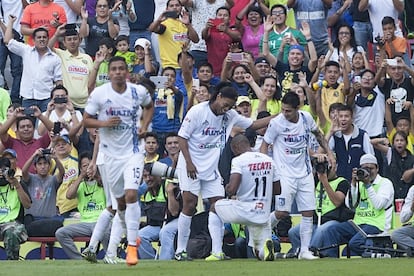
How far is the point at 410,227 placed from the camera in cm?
1961

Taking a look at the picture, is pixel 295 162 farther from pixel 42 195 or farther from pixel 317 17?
pixel 317 17

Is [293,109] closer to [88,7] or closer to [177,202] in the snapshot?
[177,202]

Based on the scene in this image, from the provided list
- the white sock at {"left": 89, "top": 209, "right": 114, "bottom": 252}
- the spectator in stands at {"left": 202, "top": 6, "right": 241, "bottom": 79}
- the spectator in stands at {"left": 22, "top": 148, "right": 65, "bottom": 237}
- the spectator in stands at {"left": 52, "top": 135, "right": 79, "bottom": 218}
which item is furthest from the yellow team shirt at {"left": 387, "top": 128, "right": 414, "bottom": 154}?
the white sock at {"left": 89, "top": 209, "right": 114, "bottom": 252}

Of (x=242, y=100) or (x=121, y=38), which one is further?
(x=121, y=38)

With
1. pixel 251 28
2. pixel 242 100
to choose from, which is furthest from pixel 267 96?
pixel 251 28

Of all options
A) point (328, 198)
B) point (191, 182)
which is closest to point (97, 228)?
point (191, 182)

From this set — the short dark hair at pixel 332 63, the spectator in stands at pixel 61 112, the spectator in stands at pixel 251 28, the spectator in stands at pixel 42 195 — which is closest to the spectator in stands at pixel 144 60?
the spectator in stands at pixel 61 112

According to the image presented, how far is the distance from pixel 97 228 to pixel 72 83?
304 inches

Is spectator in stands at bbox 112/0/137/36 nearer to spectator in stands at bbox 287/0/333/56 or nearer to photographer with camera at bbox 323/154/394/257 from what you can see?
spectator in stands at bbox 287/0/333/56

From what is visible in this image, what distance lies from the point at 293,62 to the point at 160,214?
464cm

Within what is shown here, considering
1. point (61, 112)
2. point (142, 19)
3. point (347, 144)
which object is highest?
point (142, 19)

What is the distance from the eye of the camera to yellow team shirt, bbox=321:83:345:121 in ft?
77.5

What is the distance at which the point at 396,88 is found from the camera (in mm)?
23594

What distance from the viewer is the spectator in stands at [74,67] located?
24.9 meters
